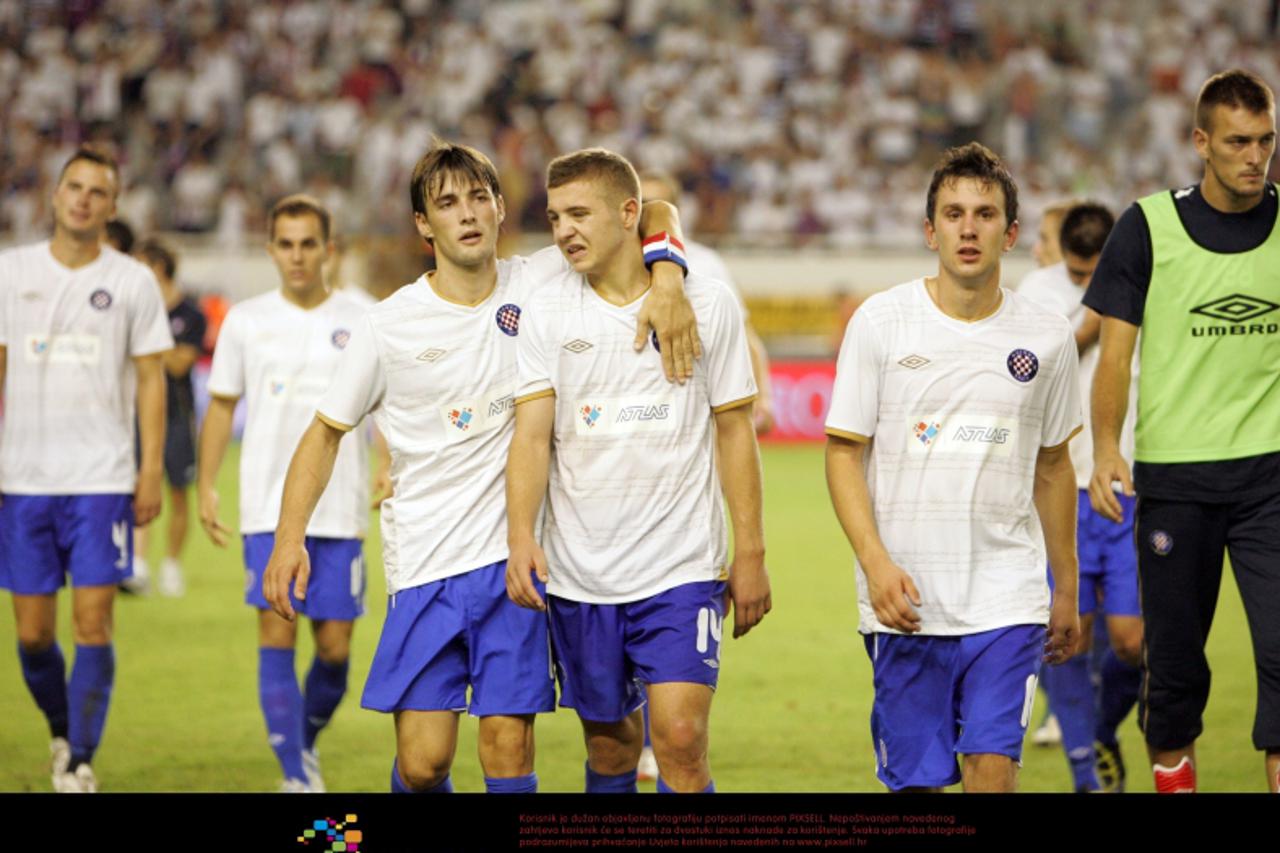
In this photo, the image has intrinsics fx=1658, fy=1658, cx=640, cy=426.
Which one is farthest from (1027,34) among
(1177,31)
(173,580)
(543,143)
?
(173,580)

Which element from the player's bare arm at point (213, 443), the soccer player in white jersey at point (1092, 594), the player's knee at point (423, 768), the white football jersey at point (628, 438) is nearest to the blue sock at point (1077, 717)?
the soccer player in white jersey at point (1092, 594)

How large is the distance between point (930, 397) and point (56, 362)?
3997 mm

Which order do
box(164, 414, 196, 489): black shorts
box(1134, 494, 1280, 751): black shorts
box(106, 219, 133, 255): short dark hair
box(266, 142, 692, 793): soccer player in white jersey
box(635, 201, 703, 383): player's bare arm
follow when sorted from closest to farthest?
box(635, 201, 703, 383): player's bare arm
box(266, 142, 692, 793): soccer player in white jersey
box(1134, 494, 1280, 751): black shorts
box(106, 219, 133, 255): short dark hair
box(164, 414, 196, 489): black shorts

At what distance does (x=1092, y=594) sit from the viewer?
6.97m

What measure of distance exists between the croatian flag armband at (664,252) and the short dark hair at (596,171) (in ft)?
0.55

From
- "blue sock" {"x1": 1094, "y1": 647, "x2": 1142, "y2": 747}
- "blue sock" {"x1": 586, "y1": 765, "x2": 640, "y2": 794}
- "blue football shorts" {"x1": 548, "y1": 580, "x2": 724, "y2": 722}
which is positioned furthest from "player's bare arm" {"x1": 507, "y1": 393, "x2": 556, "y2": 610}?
"blue sock" {"x1": 1094, "y1": 647, "x2": 1142, "y2": 747}

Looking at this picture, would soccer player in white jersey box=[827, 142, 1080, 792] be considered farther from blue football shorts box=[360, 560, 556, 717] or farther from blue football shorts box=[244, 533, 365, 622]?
blue football shorts box=[244, 533, 365, 622]

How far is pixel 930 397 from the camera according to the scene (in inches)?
193

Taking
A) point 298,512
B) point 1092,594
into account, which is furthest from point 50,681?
point 1092,594

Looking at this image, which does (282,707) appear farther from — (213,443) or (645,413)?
(645,413)

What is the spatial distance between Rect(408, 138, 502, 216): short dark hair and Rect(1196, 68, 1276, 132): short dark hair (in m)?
2.28

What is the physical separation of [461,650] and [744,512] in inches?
40.4

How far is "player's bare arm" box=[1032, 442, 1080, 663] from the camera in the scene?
5.02 m
